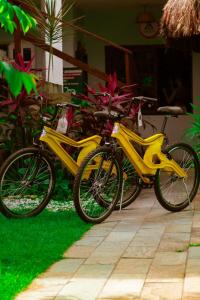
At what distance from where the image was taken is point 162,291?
4.12 metres

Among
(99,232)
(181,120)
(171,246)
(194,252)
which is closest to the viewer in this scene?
(194,252)

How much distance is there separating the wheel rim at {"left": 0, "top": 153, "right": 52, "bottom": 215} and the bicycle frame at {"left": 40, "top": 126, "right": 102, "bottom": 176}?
0.57 ft

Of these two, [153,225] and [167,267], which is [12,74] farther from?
[153,225]

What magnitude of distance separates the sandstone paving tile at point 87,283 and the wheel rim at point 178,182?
258cm

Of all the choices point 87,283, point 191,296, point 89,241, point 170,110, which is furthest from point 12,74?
point 170,110

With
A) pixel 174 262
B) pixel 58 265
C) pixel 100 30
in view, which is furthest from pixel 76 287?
pixel 100 30

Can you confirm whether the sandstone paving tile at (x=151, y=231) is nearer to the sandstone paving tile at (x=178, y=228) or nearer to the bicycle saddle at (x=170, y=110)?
the sandstone paving tile at (x=178, y=228)

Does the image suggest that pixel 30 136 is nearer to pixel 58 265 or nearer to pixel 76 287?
pixel 58 265

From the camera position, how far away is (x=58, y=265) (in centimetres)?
483

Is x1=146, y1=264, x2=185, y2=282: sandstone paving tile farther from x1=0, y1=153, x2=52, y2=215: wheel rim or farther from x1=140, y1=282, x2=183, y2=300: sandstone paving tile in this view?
x1=0, y1=153, x2=52, y2=215: wheel rim

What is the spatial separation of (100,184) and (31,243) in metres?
Result: 1.32

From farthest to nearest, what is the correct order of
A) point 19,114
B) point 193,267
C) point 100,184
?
point 19,114 → point 100,184 → point 193,267

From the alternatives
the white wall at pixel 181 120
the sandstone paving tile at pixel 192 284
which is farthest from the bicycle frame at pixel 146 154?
the white wall at pixel 181 120

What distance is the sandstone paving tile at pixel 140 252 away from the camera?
16.8 ft
